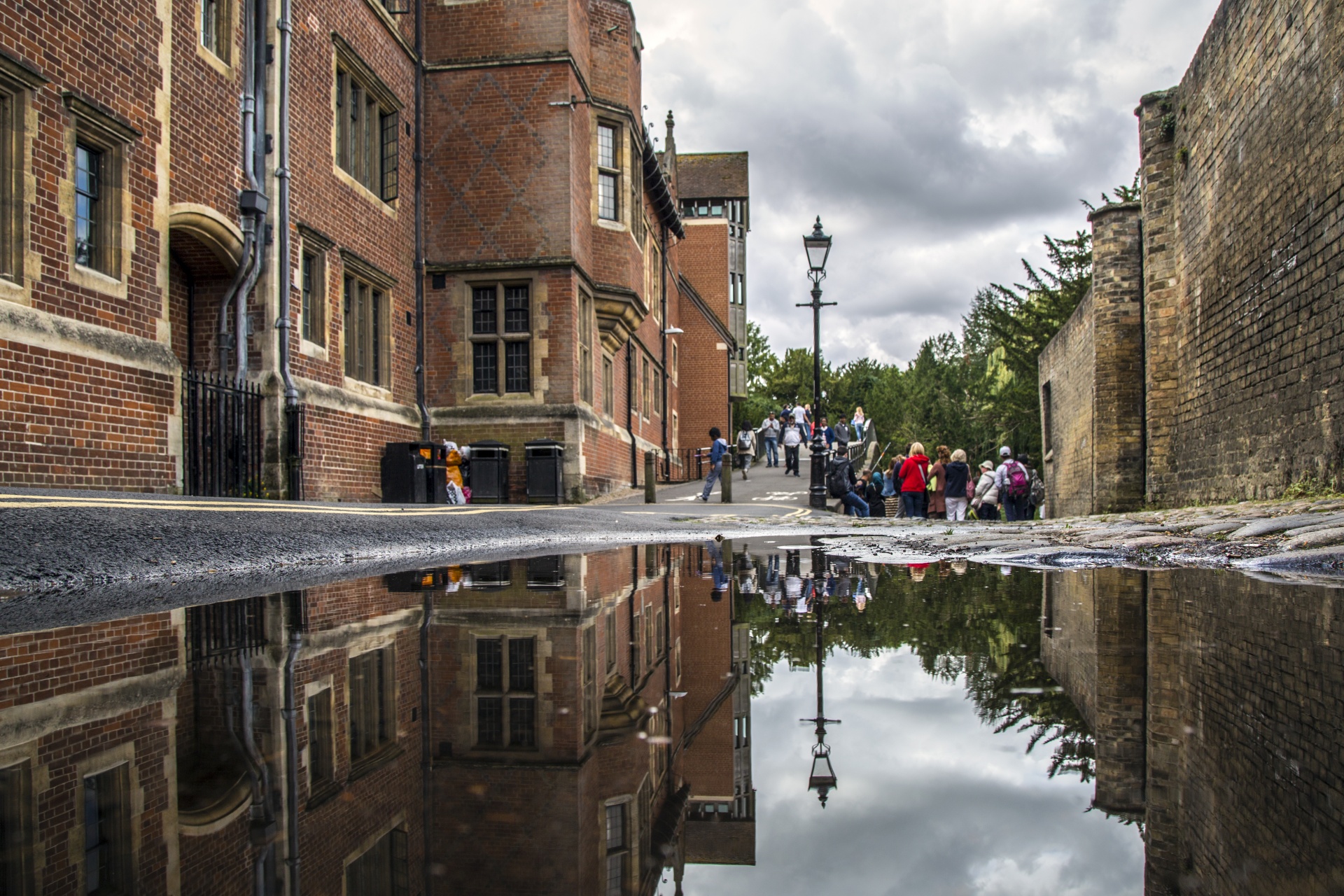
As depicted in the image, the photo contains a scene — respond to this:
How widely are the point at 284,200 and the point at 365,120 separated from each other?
4367mm

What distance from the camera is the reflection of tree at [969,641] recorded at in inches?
81.4

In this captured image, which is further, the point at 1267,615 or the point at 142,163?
the point at 142,163

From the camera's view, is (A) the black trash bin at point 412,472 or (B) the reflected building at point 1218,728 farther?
(A) the black trash bin at point 412,472

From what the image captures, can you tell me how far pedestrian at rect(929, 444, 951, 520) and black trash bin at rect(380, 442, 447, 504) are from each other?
861cm

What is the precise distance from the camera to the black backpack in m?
Answer: 19.8

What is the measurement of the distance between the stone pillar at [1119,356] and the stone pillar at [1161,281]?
2616 millimetres

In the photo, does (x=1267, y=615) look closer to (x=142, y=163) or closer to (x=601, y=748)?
(x=601, y=748)

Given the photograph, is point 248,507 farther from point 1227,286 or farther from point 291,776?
point 1227,286

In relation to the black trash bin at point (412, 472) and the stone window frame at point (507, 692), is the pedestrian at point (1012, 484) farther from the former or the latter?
the stone window frame at point (507, 692)

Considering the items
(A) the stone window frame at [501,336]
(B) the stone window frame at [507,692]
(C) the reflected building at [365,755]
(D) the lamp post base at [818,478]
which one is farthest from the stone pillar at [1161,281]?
(B) the stone window frame at [507,692]

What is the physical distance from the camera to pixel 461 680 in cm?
260

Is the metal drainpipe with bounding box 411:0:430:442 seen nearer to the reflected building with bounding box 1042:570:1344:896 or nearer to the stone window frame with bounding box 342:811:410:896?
the reflected building with bounding box 1042:570:1344:896

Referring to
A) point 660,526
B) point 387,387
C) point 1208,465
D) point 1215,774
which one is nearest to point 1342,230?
point 1208,465

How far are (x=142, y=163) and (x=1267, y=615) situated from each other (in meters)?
11.1
